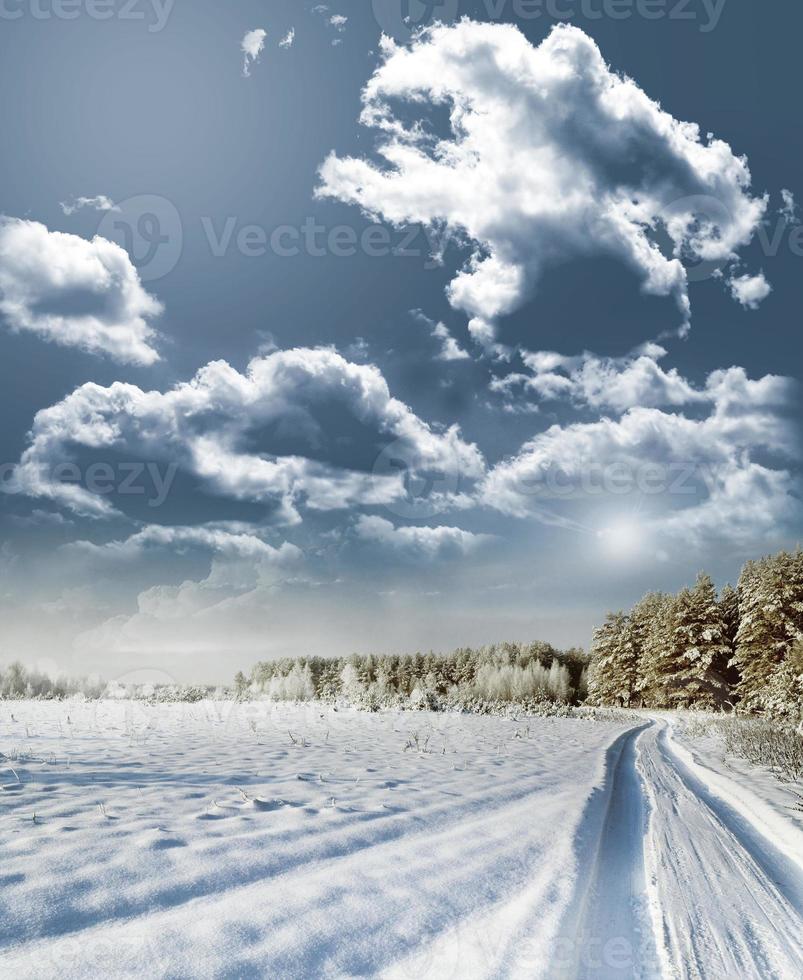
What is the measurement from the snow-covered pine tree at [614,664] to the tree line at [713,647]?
111 millimetres

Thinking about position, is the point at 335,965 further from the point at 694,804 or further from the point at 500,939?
the point at 694,804

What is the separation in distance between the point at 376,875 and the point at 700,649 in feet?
172

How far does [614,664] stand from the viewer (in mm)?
63844

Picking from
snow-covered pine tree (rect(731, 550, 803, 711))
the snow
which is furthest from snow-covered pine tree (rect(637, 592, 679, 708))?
the snow

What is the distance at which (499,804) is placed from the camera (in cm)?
720

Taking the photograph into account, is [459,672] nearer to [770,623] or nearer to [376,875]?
[770,623]

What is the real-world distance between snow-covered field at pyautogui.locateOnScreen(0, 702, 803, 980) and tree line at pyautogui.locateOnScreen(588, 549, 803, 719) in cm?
2012

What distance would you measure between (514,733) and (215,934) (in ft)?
52.9

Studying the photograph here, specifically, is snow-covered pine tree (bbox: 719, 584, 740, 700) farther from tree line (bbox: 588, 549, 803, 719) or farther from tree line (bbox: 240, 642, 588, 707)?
tree line (bbox: 240, 642, 588, 707)

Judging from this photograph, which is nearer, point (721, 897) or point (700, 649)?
point (721, 897)

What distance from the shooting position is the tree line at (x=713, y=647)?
3825 cm

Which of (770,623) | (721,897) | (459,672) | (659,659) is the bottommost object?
(459,672)

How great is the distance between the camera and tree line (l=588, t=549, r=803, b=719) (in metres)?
38.2

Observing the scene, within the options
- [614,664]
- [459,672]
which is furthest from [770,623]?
[459,672]
